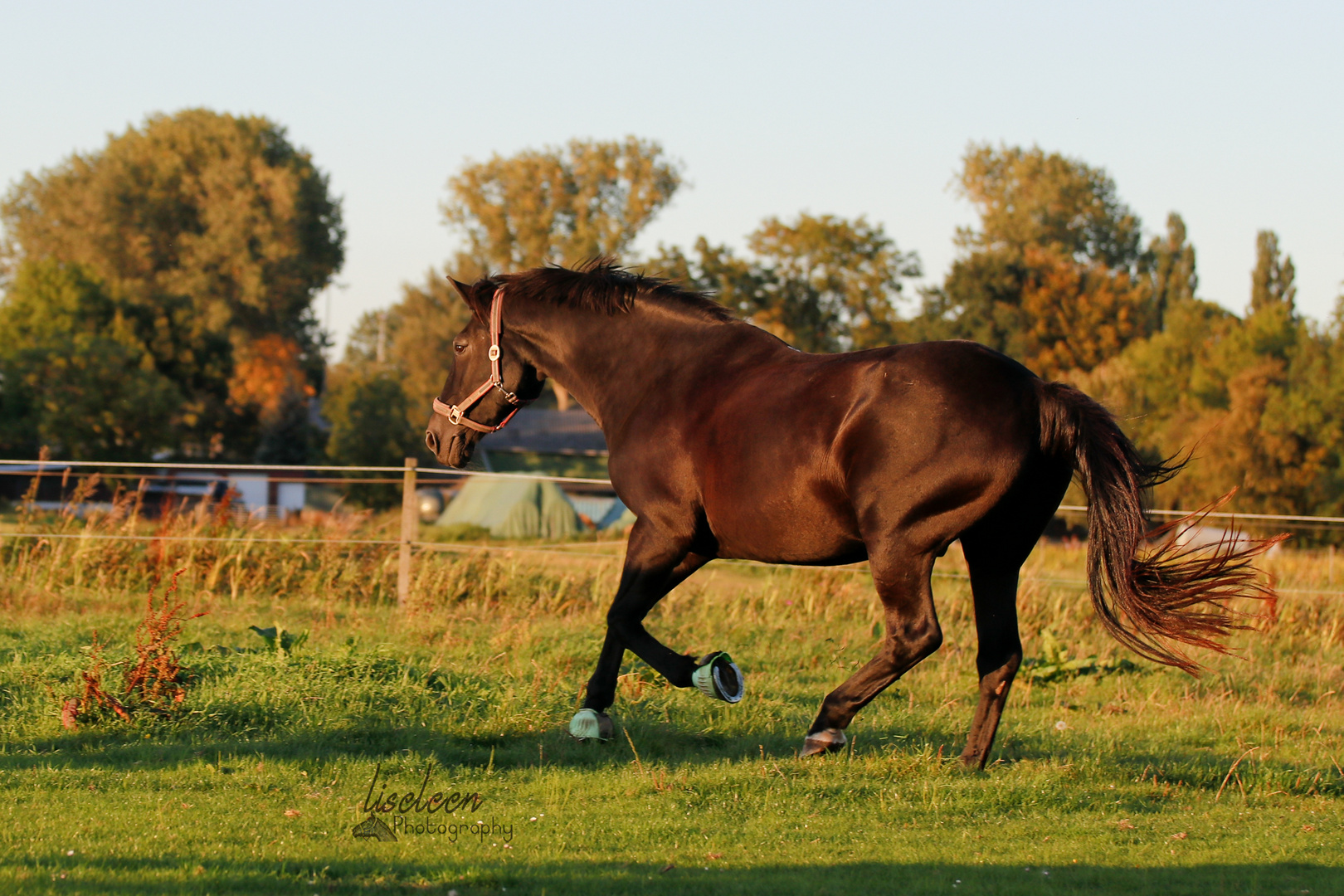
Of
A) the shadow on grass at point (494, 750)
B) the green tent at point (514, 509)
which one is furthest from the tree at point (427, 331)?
the shadow on grass at point (494, 750)

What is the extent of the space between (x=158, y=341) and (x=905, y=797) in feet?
128

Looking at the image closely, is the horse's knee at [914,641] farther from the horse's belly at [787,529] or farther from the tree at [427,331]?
the tree at [427,331]

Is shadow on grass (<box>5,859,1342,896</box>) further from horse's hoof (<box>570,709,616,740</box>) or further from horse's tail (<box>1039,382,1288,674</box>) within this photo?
horse's hoof (<box>570,709,616,740</box>)

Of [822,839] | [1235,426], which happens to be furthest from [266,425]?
[822,839]

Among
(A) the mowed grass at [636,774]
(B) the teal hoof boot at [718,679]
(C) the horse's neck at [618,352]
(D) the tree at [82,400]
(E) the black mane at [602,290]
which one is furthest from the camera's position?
(D) the tree at [82,400]

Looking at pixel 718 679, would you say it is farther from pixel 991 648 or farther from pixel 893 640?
pixel 991 648

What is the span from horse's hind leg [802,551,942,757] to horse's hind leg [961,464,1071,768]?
1.09ft

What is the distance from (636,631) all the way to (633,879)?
1.84 metres

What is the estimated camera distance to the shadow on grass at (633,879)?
125 inches

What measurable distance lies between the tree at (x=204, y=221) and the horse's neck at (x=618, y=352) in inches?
1785

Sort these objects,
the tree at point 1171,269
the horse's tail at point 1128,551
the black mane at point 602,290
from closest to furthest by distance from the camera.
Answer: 1. the horse's tail at point 1128,551
2. the black mane at point 602,290
3. the tree at point 1171,269

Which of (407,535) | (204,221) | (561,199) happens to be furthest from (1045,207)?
(407,535)

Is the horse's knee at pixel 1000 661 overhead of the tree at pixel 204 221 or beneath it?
beneath

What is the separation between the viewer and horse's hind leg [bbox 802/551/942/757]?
4582 mm
